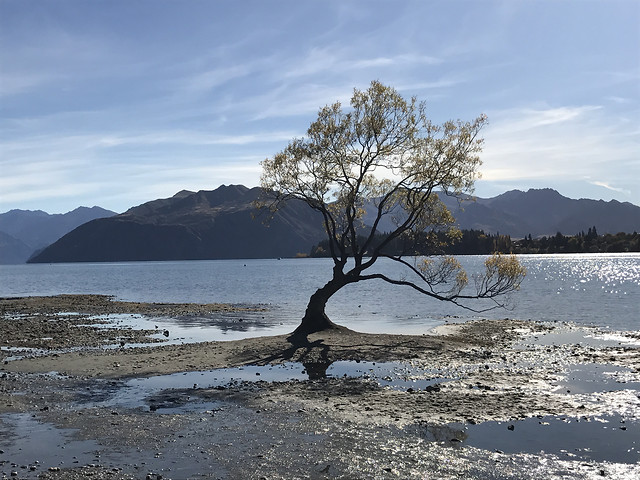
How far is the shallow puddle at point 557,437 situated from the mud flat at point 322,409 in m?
0.08

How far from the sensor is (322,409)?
21281 millimetres

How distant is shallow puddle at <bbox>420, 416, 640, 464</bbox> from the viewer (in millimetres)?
16297

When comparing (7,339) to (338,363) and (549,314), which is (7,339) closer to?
→ (338,363)

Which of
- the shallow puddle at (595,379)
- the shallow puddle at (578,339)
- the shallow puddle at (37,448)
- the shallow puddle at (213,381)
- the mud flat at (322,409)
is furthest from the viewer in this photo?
the shallow puddle at (578,339)

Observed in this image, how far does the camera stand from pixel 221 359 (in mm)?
32938

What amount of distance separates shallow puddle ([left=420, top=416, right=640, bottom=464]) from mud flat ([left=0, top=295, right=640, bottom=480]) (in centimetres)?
8

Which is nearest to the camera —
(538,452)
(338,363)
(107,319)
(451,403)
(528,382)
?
(538,452)

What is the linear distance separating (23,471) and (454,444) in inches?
487

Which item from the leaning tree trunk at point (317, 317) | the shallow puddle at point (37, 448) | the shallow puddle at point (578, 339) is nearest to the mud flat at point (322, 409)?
the shallow puddle at point (37, 448)

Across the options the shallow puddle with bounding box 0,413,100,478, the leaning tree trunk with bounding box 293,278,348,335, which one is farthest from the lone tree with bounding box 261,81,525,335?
the shallow puddle with bounding box 0,413,100,478

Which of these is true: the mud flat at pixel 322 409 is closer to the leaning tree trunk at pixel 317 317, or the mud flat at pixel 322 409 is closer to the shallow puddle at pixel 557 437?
the shallow puddle at pixel 557 437

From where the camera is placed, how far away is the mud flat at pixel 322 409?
1540cm

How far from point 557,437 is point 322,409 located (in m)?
8.41

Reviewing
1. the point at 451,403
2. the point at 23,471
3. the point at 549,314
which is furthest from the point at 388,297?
the point at 23,471
